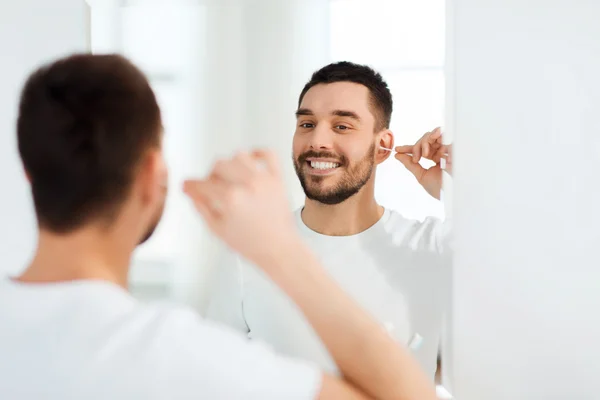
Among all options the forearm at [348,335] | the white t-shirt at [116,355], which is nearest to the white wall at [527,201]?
the forearm at [348,335]

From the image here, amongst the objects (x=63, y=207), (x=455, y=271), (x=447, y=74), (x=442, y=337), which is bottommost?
(x=442, y=337)

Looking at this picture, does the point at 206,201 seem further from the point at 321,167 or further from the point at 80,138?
the point at 321,167

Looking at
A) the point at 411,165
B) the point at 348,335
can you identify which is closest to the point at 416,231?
the point at 411,165

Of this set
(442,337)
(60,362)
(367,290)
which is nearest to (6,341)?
(60,362)

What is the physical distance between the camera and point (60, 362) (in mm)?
514

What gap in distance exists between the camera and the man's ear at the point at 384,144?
895 millimetres

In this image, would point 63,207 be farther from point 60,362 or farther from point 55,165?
point 60,362

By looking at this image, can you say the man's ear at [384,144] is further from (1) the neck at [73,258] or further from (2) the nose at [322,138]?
(1) the neck at [73,258]

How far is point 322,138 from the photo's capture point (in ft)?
2.92

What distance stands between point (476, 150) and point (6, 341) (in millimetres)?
750

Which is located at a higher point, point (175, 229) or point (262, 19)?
point (262, 19)

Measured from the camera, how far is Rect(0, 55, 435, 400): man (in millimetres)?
513

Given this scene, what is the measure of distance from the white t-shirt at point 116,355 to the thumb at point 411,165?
45 cm

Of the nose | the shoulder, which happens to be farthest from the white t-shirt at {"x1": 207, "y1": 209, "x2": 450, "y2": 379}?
the nose
